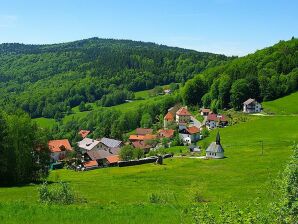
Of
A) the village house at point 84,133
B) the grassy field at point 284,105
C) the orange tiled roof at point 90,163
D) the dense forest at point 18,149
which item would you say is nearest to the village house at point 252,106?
the grassy field at point 284,105

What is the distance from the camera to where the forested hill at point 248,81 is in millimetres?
138875

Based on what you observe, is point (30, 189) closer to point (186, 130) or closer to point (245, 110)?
point (186, 130)

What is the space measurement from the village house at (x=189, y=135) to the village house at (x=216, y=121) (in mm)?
10305

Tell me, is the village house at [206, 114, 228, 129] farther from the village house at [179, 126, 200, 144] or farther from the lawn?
the village house at [179, 126, 200, 144]

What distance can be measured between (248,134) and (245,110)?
105 ft

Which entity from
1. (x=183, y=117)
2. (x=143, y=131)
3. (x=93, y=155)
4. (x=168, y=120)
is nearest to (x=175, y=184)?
(x=93, y=155)

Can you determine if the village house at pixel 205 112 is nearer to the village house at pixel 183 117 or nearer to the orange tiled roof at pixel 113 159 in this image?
the village house at pixel 183 117

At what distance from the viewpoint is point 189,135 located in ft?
362

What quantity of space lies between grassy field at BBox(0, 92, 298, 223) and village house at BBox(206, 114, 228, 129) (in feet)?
26.6

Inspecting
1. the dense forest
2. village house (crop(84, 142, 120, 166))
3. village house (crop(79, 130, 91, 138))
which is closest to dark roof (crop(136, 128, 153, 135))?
village house (crop(84, 142, 120, 166))

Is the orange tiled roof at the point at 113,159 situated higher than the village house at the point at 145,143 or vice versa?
the village house at the point at 145,143

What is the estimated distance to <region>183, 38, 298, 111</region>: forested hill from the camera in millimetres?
138875

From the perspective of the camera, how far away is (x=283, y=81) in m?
142

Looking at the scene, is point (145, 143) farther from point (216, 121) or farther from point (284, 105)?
point (284, 105)
